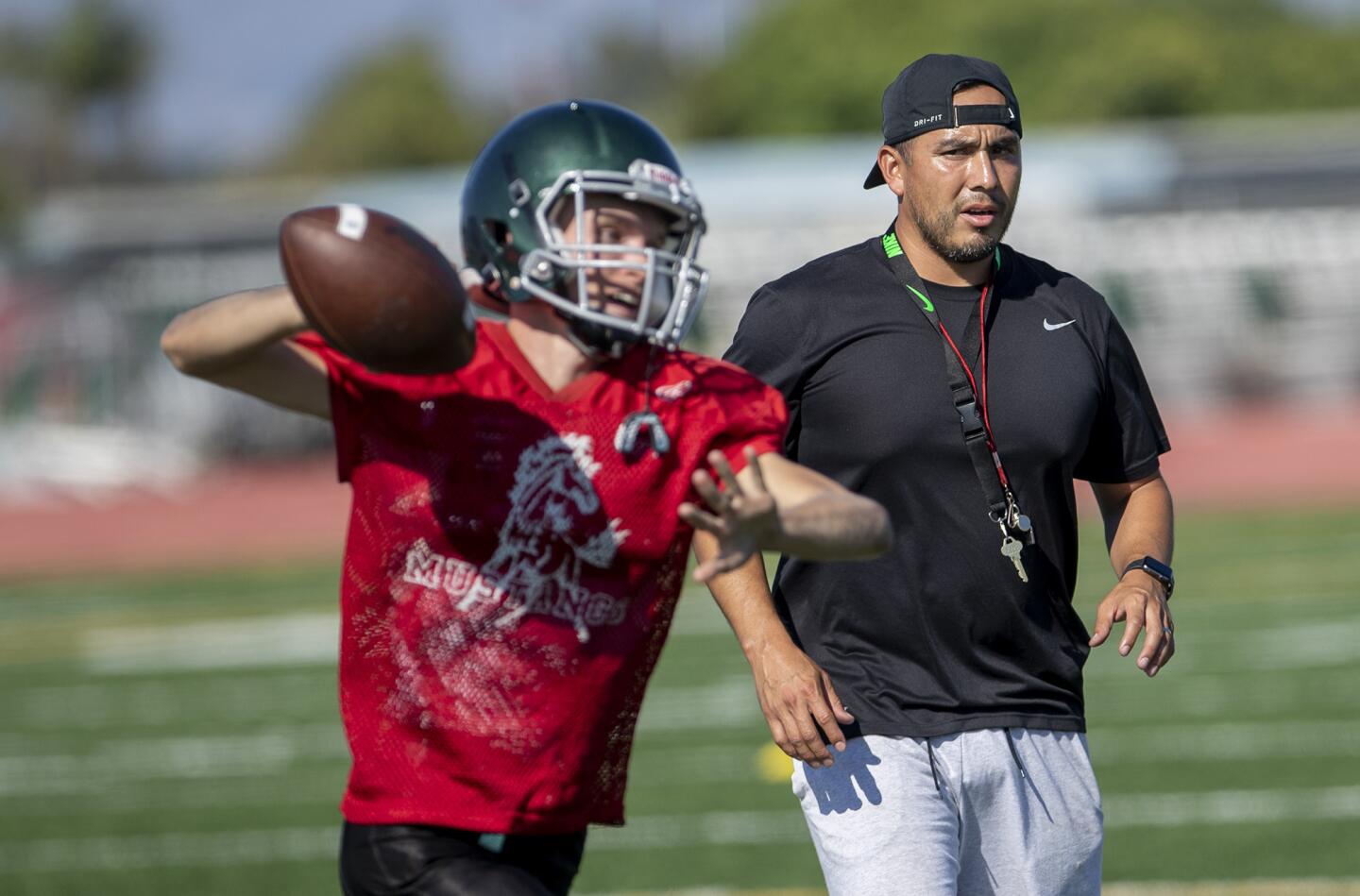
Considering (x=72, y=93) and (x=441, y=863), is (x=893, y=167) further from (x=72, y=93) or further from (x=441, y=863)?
(x=72, y=93)

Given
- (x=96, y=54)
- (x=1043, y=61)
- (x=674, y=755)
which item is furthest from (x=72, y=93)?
(x=674, y=755)

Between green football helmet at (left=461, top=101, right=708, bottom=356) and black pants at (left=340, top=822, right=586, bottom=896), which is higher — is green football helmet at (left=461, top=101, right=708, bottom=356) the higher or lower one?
the higher one

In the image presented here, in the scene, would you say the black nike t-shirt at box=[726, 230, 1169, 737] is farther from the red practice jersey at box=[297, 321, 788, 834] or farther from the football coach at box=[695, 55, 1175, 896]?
the red practice jersey at box=[297, 321, 788, 834]

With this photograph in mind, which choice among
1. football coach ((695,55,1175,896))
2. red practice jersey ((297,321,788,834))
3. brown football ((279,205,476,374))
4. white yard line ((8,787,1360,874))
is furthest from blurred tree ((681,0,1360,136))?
brown football ((279,205,476,374))

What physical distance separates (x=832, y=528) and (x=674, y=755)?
6.45 meters

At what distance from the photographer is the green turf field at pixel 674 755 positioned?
719 centimetres

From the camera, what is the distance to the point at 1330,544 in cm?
1622

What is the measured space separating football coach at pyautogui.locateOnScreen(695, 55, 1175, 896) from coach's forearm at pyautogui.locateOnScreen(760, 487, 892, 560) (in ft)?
2.09

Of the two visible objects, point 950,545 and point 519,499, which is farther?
point 950,545

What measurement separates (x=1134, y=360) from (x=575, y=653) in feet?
5.09

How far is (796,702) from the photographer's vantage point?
344cm

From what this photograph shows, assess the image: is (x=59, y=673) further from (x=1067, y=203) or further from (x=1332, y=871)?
(x=1067, y=203)

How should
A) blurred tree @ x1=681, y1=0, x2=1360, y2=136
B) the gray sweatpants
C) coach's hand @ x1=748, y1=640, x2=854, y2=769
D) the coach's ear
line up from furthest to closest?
blurred tree @ x1=681, y1=0, x2=1360, y2=136
the coach's ear
the gray sweatpants
coach's hand @ x1=748, y1=640, x2=854, y2=769

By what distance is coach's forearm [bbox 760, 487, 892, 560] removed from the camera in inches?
110
